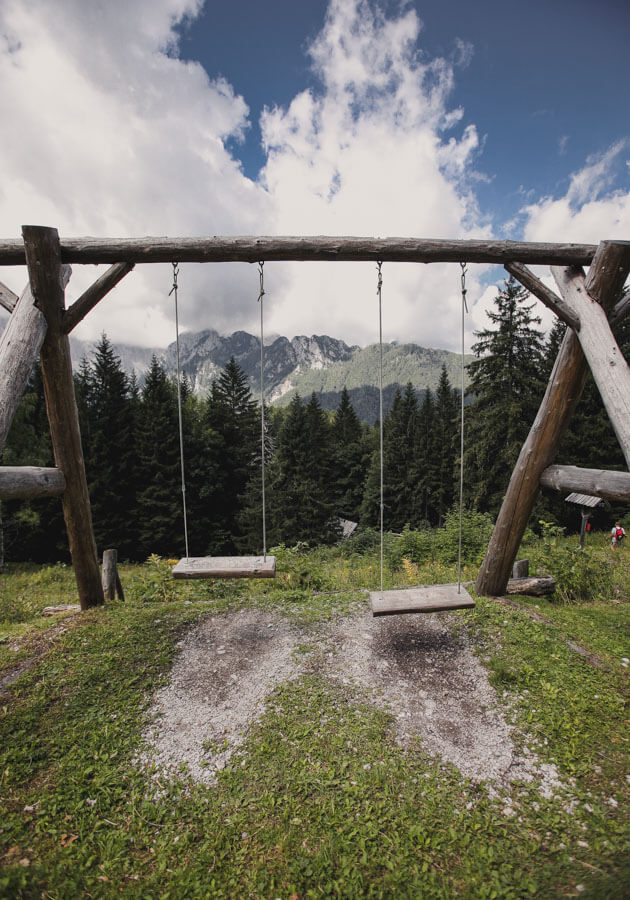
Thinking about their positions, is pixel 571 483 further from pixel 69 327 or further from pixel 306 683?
pixel 69 327

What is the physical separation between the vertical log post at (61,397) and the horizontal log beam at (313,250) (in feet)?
0.84

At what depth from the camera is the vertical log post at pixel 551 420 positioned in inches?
151

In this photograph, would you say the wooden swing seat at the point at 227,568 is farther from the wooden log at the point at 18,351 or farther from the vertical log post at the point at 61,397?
the wooden log at the point at 18,351

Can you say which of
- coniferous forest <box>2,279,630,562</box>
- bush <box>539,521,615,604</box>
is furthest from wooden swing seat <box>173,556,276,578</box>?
coniferous forest <box>2,279,630,562</box>

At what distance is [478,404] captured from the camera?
16609mm

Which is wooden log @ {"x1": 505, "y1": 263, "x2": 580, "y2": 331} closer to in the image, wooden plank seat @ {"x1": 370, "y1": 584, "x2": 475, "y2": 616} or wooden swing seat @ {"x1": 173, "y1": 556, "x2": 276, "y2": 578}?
wooden plank seat @ {"x1": 370, "y1": 584, "x2": 475, "y2": 616}

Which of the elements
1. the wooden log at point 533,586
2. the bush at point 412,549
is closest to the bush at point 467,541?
the bush at point 412,549

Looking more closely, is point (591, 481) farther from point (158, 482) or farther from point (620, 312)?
point (158, 482)

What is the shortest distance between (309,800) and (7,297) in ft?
15.6

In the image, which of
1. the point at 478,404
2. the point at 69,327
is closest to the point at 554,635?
the point at 69,327

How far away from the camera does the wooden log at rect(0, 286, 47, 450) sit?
3055mm

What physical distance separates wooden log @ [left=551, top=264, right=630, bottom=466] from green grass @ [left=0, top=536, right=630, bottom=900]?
2.27 metres

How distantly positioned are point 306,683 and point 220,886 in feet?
5.93

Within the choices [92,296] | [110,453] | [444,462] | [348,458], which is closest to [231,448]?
[110,453]
